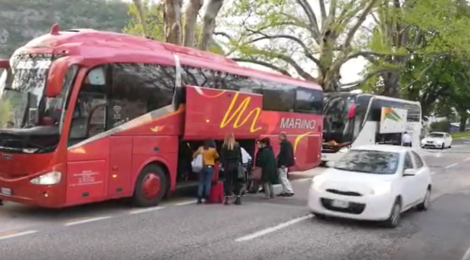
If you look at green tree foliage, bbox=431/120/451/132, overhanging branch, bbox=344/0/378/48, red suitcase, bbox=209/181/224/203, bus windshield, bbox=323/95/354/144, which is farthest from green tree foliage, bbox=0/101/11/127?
green tree foliage, bbox=431/120/451/132

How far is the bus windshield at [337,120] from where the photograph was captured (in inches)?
968

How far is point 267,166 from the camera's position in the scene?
13375 millimetres

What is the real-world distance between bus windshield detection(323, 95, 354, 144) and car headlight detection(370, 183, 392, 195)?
47.5 feet

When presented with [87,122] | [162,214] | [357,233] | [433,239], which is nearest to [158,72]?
[87,122]

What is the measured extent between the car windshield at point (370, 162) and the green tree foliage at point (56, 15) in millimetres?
54151

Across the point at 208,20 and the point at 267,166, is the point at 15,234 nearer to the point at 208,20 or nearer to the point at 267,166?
the point at 267,166

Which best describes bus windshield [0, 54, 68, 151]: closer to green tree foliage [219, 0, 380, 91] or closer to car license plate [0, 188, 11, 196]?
Result: car license plate [0, 188, 11, 196]

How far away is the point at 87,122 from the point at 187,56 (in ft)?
12.0

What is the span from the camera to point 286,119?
57.8 ft

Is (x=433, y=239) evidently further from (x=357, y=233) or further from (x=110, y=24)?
(x=110, y=24)

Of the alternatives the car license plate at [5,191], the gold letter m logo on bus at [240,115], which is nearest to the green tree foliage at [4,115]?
the car license plate at [5,191]

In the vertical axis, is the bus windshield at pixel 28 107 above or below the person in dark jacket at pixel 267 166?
above

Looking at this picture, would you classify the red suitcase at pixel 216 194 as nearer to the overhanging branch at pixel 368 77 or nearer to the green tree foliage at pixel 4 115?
the green tree foliage at pixel 4 115

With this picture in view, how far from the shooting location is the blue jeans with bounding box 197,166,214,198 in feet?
41.2
